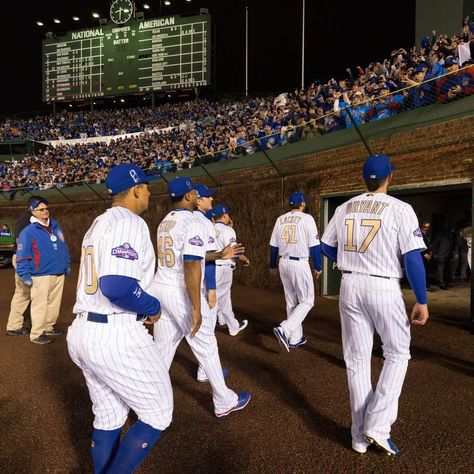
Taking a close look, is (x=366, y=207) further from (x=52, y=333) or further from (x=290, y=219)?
(x=52, y=333)

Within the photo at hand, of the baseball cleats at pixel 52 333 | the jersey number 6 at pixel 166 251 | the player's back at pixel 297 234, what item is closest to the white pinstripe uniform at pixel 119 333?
the jersey number 6 at pixel 166 251

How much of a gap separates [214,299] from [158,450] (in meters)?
1.28

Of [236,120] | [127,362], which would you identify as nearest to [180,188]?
[127,362]

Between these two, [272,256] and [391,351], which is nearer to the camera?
[391,351]

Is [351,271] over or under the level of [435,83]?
under

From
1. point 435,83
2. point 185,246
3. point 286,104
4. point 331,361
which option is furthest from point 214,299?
A: point 286,104

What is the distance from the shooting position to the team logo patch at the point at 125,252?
2109 mm

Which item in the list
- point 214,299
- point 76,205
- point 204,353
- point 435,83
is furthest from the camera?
point 76,205

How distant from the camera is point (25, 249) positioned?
583cm

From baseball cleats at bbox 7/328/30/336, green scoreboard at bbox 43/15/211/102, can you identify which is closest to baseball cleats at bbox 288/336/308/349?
baseball cleats at bbox 7/328/30/336

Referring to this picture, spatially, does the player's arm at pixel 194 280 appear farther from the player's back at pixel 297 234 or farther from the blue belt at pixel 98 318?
the player's back at pixel 297 234

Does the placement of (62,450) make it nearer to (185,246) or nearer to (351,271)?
(185,246)

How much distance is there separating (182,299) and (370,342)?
4.99 ft

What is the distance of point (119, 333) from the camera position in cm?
220
